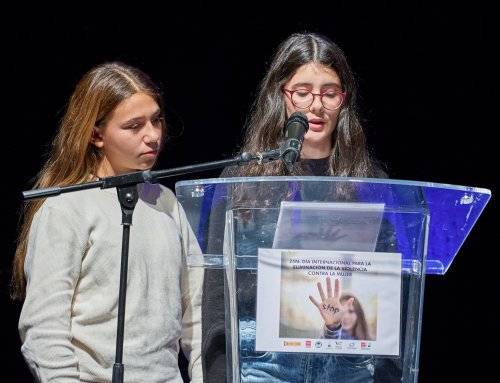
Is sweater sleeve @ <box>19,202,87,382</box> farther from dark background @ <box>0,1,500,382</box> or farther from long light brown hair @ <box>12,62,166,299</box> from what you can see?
dark background @ <box>0,1,500,382</box>

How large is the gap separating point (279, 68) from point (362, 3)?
3.76 feet

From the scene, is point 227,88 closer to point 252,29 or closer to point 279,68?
point 252,29

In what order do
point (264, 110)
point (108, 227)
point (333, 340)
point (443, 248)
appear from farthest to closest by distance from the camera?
1. point (264, 110)
2. point (108, 227)
3. point (443, 248)
4. point (333, 340)

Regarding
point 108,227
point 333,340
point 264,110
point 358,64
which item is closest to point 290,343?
point 333,340

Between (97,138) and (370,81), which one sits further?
(370,81)

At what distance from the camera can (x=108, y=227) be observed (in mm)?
2389

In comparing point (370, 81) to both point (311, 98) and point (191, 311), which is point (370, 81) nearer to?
point (311, 98)

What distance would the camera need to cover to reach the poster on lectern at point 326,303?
175 centimetres

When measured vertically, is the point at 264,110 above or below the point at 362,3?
below

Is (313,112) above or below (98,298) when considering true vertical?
above

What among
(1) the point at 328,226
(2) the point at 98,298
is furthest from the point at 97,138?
(1) the point at 328,226

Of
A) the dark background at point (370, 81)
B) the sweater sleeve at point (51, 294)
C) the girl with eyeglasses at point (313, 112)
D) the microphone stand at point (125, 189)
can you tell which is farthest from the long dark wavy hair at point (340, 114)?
the dark background at point (370, 81)

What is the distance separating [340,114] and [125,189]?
769 millimetres

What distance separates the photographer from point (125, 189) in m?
1.94
